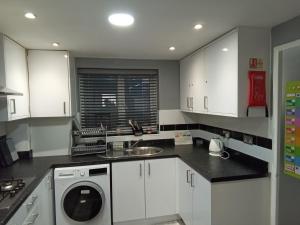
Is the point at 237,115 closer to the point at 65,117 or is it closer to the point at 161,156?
the point at 161,156

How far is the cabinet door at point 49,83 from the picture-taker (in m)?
2.56

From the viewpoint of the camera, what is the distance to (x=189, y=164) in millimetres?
2322

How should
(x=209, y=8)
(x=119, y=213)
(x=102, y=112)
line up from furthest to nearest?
(x=102, y=112), (x=119, y=213), (x=209, y=8)

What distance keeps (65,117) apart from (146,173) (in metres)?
1.29

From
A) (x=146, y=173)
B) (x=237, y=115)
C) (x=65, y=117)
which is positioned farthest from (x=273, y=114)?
(x=65, y=117)

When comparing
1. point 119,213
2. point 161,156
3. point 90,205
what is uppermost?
point 161,156

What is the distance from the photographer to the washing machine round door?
7.88 ft

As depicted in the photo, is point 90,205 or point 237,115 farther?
point 90,205

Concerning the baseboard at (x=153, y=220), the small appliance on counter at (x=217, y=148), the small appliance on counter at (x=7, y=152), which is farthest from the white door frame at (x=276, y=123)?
the small appliance on counter at (x=7, y=152)

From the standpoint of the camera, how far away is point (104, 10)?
1491 millimetres

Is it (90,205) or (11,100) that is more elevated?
(11,100)

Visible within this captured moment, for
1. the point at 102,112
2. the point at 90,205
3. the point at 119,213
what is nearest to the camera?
the point at 90,205

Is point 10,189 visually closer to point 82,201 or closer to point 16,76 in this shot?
point 82,201

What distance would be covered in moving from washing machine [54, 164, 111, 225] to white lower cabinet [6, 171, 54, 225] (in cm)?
9
